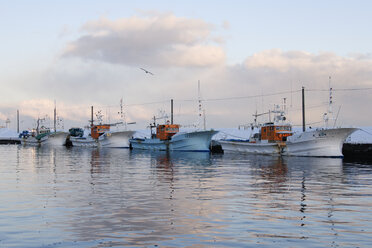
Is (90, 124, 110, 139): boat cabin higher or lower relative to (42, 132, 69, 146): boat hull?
higher

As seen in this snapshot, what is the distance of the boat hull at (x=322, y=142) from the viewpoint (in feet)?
176

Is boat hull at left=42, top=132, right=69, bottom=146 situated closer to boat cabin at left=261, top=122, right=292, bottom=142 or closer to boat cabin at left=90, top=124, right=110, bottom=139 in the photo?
boat cabin at left=90, top=124, right=110, bottom=139

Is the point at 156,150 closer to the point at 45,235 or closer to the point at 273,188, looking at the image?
the point at 273,188

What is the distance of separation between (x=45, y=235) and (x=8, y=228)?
5.64ft

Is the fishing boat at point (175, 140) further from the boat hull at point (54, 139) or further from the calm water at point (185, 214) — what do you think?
the calm water at point (185, 214)

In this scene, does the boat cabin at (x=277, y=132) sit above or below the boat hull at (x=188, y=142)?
above

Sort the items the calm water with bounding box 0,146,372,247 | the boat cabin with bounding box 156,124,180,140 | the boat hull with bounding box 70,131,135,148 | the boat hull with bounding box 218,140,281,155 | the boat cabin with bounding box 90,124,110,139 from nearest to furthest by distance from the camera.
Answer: the calm water with bounding box 0,146,372,247 < the boat hull with bounding box 218,140,281,155 < the boat cabin with bounding box 156,124,180,140 < the boat hull with bounding box 70,131,135,148 < the boat cabin with bounding box 90,124,110,139

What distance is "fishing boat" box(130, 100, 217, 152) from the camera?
77.9 m

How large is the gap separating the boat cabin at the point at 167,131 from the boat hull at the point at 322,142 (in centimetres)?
3333

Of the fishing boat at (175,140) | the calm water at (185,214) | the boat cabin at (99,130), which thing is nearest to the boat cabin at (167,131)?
the fishing boat at (175,140)

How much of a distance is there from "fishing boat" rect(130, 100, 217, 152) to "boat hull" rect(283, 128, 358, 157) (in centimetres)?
2170

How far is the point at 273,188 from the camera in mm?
23531

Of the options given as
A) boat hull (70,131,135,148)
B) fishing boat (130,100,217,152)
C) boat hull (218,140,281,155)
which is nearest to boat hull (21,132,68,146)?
boat hull (70,131,135,148)

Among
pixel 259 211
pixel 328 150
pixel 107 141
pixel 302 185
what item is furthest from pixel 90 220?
pixel 107 141
